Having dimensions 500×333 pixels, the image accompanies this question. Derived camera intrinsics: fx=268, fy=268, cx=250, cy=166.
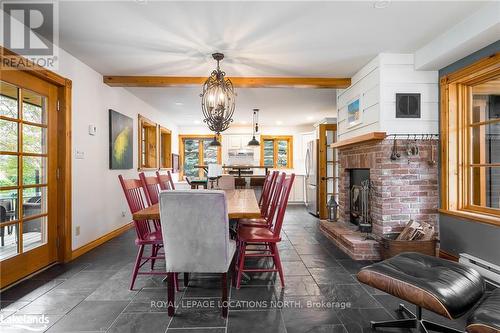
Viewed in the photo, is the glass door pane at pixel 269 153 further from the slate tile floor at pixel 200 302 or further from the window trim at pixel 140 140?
the slate tile floor at pixel 200 302

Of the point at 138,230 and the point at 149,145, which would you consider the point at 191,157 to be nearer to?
the point at 149,145

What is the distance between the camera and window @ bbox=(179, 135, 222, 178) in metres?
8.12

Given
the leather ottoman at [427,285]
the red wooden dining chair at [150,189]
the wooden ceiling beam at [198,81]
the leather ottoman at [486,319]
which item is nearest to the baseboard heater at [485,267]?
the leather ottoman at [427,285]

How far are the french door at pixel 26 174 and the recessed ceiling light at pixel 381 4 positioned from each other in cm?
318

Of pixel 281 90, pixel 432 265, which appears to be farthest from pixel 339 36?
pixel 432 265

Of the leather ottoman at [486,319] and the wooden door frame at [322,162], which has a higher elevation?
the wooden door frame at [322,162]

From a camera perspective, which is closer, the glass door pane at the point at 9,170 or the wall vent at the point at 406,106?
the glass door pane at the point at 9,170

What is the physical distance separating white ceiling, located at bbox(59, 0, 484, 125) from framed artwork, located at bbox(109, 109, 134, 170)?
76cm

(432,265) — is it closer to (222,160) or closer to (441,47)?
(441,47)

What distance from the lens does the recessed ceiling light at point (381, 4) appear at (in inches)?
84.7

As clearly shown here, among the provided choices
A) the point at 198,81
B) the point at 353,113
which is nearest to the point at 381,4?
the point at 353,113

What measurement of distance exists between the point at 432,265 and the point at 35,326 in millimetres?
2726

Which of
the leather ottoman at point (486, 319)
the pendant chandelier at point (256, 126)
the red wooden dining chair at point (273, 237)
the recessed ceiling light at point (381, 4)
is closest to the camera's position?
the leather ottoman at point (486, 319)

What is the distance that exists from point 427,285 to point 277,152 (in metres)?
6.70
